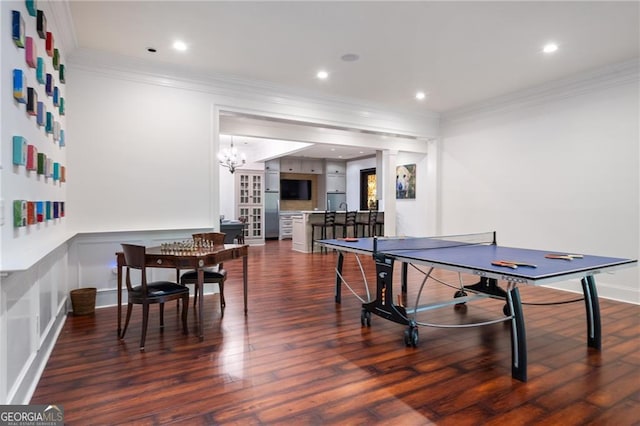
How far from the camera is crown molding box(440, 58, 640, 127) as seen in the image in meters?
4.36

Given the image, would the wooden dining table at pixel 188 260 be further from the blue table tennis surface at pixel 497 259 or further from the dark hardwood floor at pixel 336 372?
the blue table tennis surface at pixel 497 259

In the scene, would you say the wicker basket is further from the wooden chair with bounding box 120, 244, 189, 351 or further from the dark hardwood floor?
the wooden chair with bounding box 120, 244, 189, 351

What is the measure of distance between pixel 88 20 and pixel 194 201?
214cm

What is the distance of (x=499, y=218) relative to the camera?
587 cm

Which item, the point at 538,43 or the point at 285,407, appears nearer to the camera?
the point at 285,407

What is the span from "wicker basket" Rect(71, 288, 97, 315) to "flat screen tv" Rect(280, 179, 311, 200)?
8.57 m

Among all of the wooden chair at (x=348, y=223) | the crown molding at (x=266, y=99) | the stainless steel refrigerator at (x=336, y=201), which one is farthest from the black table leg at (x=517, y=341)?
the stainless steel refrigerator at (x=336, y=201)

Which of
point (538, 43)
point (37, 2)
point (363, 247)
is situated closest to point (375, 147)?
point (538, 43)

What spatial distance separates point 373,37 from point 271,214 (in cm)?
804

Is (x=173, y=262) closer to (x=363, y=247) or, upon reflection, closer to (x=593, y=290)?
(x=363, y=247)

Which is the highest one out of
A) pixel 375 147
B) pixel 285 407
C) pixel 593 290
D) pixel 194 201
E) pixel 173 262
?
pixel 375 147

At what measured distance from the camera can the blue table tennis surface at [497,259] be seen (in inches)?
86.9

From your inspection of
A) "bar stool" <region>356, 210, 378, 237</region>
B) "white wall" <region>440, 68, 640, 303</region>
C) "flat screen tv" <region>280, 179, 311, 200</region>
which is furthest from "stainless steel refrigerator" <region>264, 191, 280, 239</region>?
"white wall" <region>440, 68, 640, 303</region>

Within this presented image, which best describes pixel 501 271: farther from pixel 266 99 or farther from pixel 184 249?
pixel 266 99
